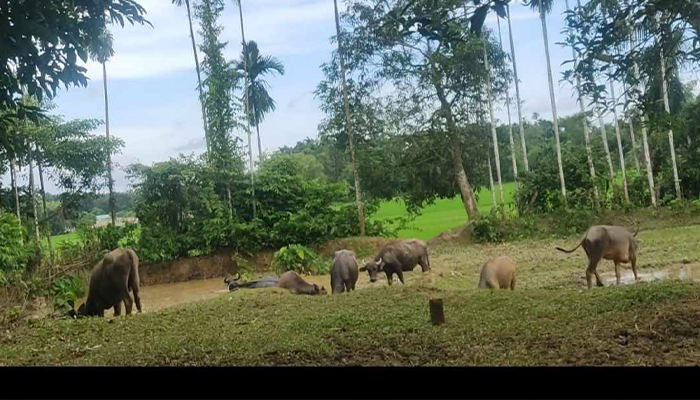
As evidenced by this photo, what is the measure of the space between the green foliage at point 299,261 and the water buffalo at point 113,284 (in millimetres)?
842

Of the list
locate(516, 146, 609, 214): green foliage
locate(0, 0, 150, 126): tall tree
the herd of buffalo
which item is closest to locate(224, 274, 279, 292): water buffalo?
the herd of buffalo

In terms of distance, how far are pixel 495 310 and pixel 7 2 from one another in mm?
2487

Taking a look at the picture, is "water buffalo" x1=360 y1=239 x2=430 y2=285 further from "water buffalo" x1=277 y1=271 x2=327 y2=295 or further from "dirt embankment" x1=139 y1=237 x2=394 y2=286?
"water buffalo" x1=277 y1=271 x2=327 y2=295

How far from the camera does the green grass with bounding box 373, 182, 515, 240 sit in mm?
3514

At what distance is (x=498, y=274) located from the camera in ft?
11.8

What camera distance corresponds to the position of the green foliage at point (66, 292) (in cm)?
420

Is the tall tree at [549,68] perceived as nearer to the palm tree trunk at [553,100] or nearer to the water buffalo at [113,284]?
the palm tree trunk at [553,100]

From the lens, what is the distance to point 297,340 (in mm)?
2852

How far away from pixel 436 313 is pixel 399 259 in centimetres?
131

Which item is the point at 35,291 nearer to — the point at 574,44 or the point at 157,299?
the point at 157,299

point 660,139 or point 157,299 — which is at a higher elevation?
point 660,139

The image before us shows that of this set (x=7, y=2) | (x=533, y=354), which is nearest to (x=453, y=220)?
(x=533, y=354)

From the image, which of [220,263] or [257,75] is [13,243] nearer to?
[220,263]

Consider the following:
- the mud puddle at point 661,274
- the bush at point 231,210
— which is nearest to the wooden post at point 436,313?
the bush at point 231,210
